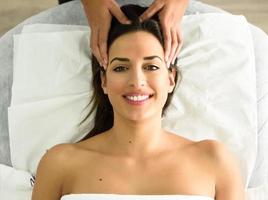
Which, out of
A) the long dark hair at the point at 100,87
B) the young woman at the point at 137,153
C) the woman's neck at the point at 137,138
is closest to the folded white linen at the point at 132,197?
the young woman at the point at 137,153

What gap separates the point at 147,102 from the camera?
1399 mm

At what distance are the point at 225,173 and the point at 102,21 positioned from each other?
0.55m

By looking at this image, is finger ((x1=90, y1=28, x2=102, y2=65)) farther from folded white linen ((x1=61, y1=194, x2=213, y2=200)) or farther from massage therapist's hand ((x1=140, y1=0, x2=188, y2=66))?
folded white linen ((x1=61, y1=194, x2=213, y2=200))

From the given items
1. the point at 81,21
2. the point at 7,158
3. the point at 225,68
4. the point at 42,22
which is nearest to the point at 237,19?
the point at 225,68

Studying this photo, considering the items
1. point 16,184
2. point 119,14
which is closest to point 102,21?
point 119,14

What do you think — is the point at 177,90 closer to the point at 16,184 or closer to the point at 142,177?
the point at 142,177

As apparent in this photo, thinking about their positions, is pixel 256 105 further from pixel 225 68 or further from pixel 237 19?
pixel 237 19

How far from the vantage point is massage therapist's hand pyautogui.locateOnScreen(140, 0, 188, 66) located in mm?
1487

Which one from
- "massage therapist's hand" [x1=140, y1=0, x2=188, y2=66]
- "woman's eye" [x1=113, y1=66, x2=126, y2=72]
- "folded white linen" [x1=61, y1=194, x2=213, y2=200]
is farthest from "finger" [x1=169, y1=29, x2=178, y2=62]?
"folded white linen" [x1=61, y1=194, x2=213, y2=200]

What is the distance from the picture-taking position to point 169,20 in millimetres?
1547

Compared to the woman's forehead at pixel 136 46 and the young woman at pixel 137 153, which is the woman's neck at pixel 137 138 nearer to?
the young woman at pixel 137 153

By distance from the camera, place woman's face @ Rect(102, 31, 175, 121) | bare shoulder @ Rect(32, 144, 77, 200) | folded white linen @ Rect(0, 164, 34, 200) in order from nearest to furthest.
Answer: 1. woman's face @ Rect(102, 31, 175, 121)
2. bare shoulder @ Rect(32, 144, 77, 200)
3. folded white linen @ Rect(0, 164, 34, 200)

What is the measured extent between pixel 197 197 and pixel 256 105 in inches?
18.5

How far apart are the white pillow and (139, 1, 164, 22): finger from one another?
28cm
